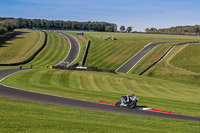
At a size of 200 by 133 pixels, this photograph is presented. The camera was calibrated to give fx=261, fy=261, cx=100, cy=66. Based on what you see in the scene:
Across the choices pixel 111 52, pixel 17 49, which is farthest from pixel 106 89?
pixel 17 49

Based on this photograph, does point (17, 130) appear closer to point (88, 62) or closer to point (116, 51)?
point (88, 62)

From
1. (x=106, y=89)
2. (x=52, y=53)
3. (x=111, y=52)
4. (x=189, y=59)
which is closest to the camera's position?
(x=106, y=89)

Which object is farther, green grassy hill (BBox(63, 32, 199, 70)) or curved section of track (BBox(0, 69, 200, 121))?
green grassy hill (BBox(63, 32, 199, 70))

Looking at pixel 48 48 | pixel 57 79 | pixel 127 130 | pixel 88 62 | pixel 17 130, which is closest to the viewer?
pixel 17 130

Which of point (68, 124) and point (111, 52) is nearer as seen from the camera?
point (68, 124)

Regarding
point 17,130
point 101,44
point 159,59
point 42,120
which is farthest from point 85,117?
point 101,44

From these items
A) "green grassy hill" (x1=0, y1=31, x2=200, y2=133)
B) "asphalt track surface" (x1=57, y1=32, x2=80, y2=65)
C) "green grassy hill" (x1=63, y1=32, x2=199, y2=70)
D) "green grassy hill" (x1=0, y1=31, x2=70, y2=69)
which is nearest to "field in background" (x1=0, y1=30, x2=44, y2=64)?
"green grassy hill" (x1=0, y1=31, x2=70, y2=69)

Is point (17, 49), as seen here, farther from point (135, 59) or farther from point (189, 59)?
point (189, 59)

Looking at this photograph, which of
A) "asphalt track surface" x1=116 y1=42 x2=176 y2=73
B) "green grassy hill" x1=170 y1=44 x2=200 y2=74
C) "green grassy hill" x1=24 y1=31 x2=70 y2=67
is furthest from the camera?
"green grassy hill" x1=24 y1=31 x2=70 y2=67

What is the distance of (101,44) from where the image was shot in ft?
399

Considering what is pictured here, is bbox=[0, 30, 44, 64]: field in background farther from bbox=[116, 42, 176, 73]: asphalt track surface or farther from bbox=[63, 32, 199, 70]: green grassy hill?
bbox=[116, 42, 176, 73]: asphalt track surface

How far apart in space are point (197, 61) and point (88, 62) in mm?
37705

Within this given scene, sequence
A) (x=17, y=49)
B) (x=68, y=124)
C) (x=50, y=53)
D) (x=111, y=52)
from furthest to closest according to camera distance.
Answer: (x=17, y=49) < (x=50, y=53) < (x=111, y=52) < (x=68, y=124)

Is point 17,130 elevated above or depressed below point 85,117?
above
